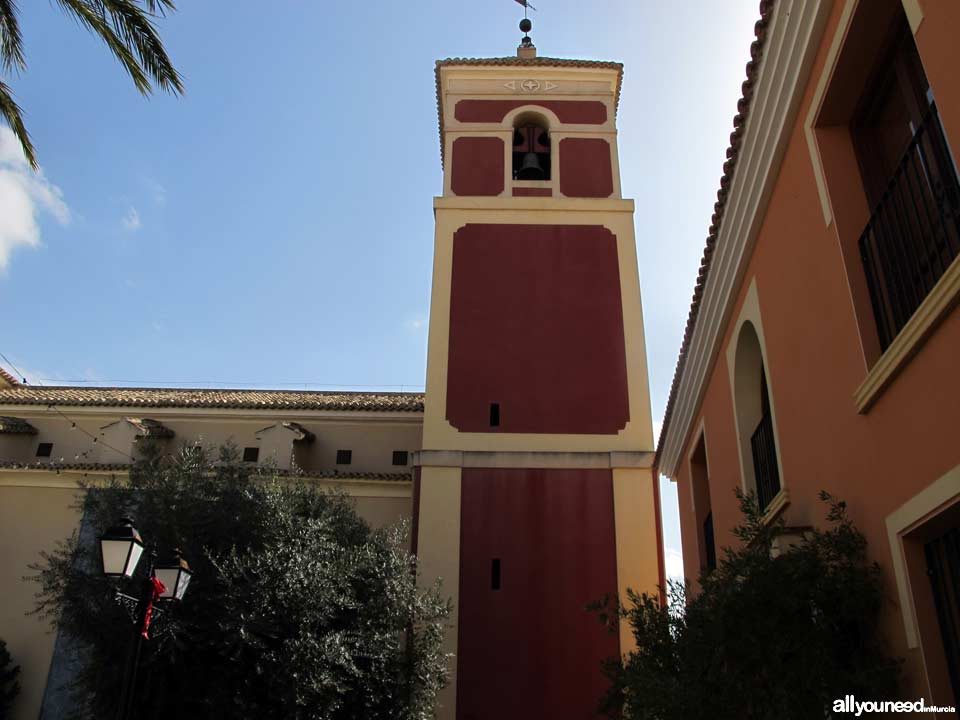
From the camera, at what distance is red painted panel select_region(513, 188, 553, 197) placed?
18344 millimetres

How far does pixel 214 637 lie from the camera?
10.4 meters

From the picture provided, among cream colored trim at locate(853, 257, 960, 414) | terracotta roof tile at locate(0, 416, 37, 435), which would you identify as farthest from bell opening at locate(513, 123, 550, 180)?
cream colored trim at locate(853, 257, 960, 414)

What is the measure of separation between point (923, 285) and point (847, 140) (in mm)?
1374

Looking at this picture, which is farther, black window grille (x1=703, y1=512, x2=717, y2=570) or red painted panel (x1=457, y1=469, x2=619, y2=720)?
red painted panel (x1=457, y1=469, x2=619, y2=720)

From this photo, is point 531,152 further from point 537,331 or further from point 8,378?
point 8,378

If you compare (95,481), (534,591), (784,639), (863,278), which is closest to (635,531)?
(534,591)

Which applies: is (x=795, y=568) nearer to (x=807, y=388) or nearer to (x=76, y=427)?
(x=807, y=388)

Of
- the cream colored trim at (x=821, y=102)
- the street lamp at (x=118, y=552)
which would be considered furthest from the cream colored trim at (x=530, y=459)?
the cream colored trim at (x=821, y=102)

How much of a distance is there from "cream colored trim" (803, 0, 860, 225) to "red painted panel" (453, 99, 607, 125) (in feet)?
46.2

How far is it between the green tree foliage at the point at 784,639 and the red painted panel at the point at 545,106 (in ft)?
49.8

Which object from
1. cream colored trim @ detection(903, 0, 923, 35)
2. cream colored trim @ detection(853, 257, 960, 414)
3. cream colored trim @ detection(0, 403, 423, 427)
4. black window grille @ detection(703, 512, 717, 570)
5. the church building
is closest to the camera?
cream colored trim @ detection(853, 257, 960, 414)

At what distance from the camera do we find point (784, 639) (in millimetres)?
4902

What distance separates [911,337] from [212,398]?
1875cm

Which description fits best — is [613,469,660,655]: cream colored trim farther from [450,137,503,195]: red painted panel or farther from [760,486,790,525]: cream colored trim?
[760,486,790,525]: cream colored trim
